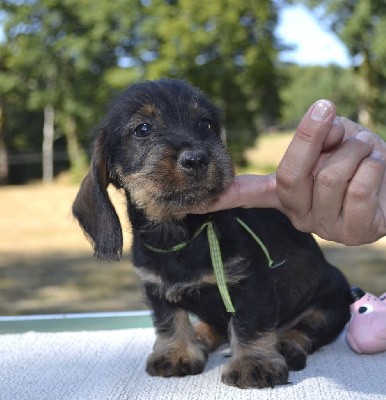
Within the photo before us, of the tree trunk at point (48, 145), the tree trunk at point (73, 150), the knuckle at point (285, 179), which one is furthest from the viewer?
the tree trunk at point (48, 145)

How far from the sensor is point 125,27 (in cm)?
2977

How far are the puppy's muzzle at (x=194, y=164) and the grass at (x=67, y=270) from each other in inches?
23.6

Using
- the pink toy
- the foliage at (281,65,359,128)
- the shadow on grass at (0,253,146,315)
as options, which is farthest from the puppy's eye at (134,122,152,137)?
the foliage at (281,65,359,128)

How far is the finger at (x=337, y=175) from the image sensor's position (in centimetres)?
215

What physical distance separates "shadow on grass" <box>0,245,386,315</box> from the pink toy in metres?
3.49

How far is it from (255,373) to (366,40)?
2514 cm

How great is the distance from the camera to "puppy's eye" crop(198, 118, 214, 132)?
298cm

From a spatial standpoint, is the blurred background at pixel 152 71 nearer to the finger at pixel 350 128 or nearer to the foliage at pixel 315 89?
the foliage at pixel 315 89

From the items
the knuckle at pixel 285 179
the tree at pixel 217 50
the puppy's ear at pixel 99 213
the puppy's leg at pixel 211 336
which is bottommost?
the tree at pixel 217 50

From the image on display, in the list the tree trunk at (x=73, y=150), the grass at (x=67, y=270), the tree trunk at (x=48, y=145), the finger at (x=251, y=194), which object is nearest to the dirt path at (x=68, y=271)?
the grass at (x=67, y=270)

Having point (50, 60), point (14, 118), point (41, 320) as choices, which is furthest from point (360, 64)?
point (41, 320)

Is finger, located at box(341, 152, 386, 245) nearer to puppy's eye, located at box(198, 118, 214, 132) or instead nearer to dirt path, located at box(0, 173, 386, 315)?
puppy's eye, located at box(198, 118, 214, 132)

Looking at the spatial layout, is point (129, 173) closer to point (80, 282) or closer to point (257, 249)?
point (257, 249)

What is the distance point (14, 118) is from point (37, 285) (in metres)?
26.9
